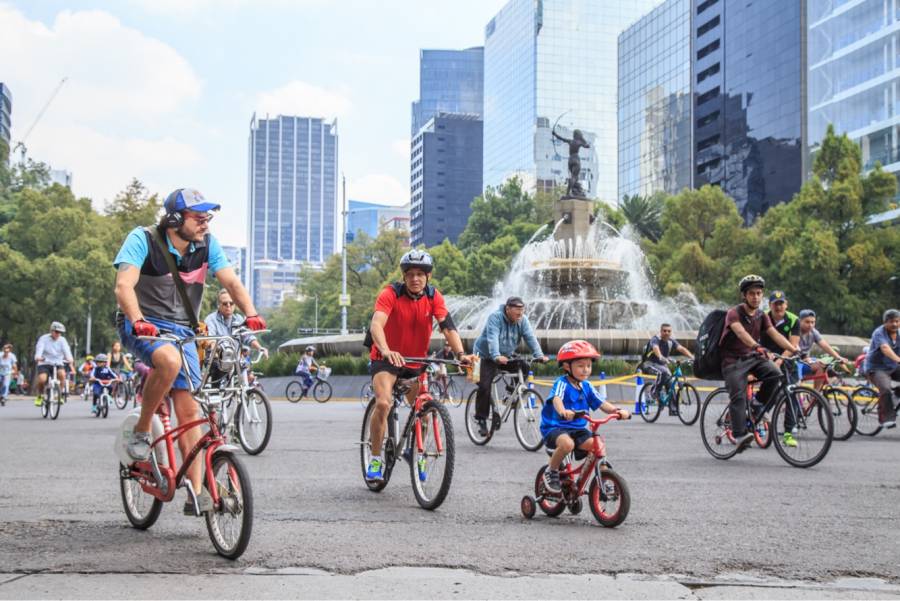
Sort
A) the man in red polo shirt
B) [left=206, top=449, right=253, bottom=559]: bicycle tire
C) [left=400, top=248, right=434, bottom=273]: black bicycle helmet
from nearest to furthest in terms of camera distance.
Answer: [left=206, top=449, right=253, bottom=559]: bicycle tire
[left=400, top=248, right=434, bottom=273]: black bicycle helmet
the man in red polo shirt

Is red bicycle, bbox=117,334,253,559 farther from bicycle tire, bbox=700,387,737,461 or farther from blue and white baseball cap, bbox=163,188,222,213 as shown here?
bicycle tire, bbox=700,387,737,461

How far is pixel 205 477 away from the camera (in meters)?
5.57

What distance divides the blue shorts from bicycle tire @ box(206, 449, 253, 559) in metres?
0.68

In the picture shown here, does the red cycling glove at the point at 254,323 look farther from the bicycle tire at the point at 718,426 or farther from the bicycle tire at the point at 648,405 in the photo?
the bicycle tire at the point at 648,405

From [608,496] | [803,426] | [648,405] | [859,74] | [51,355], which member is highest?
[859,74]

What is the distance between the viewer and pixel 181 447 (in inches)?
234

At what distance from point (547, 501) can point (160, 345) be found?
267 centimetres

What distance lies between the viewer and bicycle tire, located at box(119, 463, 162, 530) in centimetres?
620

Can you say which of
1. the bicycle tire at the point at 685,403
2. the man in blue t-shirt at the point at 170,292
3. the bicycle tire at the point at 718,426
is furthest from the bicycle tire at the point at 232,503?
the bicycle tire at the point at 685,403

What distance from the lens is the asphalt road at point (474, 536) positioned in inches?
193

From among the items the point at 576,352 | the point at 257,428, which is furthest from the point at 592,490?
the point at 257,428

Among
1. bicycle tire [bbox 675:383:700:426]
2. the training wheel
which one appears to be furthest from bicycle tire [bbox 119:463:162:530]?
bicycle tire [bbox 675:383:700:426]

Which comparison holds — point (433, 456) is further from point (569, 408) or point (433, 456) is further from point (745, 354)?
point (745, 354)

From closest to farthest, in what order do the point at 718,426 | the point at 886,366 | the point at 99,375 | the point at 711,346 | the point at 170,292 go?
the point at 170,292 → the point at 711,346 → the point at 718,426 → the point at 886,366 → the point at 99,375
